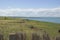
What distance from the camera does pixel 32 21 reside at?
4.03 metres

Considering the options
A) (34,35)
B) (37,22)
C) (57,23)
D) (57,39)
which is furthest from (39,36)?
(37,22)

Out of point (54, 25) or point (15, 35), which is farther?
point (54, 25)

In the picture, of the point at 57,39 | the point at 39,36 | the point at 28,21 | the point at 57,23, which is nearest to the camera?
the point at 57,39

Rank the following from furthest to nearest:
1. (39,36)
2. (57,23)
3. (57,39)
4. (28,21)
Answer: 1. (28,21)
2. (57,23)
3. (39,36)
4. (57,39)

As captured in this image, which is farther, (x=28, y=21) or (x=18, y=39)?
(x=28, y=21)

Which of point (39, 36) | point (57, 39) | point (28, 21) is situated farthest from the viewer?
point (28, 21)

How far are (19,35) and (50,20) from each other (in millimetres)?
2287

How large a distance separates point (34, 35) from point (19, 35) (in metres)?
0.24

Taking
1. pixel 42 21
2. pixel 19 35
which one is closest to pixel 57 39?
pixel 19 35

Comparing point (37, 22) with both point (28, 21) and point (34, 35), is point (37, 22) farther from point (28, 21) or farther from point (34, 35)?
point (34, 35)

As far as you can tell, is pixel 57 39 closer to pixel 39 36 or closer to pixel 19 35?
pixel 39 36

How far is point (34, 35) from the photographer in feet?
6.81

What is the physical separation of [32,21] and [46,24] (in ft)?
1.46

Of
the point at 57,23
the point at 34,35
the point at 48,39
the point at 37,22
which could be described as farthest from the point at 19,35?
the point at 37,22
